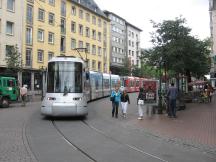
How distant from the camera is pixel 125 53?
97688mm

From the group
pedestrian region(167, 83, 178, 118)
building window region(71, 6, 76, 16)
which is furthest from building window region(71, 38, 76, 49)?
pedestrian region(167, 83, 178, 118)

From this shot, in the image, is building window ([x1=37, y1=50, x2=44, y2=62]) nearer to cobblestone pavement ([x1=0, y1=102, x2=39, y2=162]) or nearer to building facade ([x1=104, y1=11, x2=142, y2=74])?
building facade ([x1=104, y1=11, x2=142, y2=74])

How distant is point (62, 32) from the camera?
57625mm

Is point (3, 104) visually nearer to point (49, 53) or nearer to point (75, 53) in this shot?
point (49, 53)

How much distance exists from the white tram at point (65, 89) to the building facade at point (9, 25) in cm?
2685

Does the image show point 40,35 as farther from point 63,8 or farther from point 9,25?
point 63,8

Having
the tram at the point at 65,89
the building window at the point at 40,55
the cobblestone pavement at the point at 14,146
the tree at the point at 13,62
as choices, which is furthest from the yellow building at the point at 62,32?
the cobblestone pavement at the point at 14,146

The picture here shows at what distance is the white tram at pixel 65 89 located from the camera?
16.1m

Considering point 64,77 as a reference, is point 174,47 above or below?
above

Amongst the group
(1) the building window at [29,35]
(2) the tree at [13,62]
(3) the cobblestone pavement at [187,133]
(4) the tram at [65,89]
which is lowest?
(3) the cobblestone pavement at [187,133]

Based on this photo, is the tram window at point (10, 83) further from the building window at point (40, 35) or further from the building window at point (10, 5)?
the building window at point (40, 35)

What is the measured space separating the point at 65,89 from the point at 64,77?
0.61 metres

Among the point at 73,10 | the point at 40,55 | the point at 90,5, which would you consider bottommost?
the point at 40,55

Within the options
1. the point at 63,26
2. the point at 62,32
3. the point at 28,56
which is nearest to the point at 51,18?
the point at 63,26
